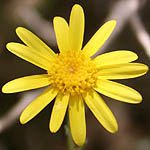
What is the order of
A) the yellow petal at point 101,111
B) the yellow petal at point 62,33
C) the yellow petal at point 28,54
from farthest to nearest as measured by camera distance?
the yellow petal at point 62,33
the yellow petal at point 28,54
the yellow petal at point 101,111

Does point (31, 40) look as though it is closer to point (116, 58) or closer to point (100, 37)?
point (100, 37)

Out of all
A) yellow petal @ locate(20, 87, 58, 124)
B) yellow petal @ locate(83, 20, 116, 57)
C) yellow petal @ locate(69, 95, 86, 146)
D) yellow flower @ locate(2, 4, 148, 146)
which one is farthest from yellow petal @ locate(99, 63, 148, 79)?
yellow petal @ locate(20, 87, 58, 124)

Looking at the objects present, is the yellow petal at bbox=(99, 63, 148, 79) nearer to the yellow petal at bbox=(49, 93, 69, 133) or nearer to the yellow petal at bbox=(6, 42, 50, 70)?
the yellow petal at bbox=(49, 93, 69, 133)

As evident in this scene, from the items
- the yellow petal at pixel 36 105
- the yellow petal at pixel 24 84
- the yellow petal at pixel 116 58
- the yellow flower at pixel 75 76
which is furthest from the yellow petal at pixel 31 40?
the yellow petal at pixel 116 58

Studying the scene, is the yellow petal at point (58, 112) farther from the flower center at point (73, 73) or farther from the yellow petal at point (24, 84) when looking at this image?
the yellow petal at point (24, 84)

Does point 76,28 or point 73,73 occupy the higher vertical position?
point 76,28

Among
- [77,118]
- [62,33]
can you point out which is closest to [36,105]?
[77,118]

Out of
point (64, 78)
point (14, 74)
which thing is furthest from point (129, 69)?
point (14, 74)
